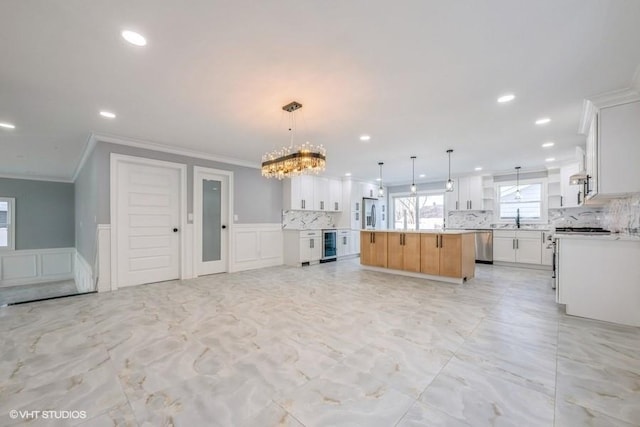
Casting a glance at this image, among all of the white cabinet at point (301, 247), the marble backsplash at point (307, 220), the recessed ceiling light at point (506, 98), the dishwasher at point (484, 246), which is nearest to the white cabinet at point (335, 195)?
the marble backsplash at point (307, 220)

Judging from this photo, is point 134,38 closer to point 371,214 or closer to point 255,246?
point 255,246

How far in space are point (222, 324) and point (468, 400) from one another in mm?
2402

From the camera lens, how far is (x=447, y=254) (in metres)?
4.97

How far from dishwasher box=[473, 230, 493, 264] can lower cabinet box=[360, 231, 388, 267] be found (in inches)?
124

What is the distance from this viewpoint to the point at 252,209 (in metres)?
6.45

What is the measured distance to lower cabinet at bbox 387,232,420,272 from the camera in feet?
17.7

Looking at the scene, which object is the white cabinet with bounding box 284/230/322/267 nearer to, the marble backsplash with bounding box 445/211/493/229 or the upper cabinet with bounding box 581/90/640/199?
the marble backsplash with bounding box 445/211/493/229

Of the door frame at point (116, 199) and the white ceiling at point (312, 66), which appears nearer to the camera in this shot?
the white ceiling at point (312, 66)

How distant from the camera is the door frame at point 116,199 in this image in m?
4.44

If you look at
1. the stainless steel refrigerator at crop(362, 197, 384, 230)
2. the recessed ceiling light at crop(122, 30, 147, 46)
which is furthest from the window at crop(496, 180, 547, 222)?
the recessed ceiling light at crop(122, 30, 147, 46)

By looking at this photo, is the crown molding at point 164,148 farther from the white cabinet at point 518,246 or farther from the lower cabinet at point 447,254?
the white cabinet at point 518,246

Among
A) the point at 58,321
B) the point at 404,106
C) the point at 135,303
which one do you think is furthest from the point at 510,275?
the point at 58,321

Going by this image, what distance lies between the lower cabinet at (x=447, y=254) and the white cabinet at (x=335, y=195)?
3344 mm

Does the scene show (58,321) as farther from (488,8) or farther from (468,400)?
(488,8)
